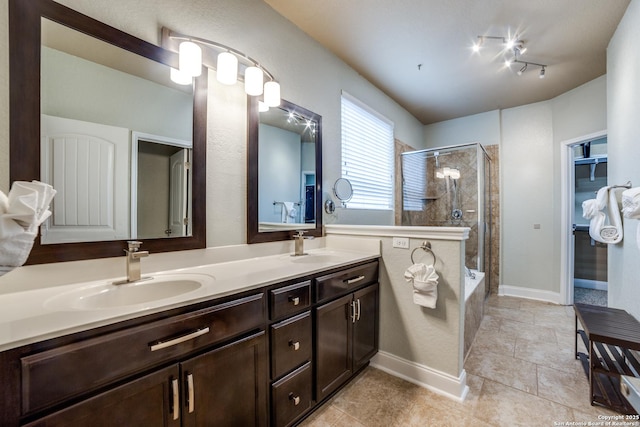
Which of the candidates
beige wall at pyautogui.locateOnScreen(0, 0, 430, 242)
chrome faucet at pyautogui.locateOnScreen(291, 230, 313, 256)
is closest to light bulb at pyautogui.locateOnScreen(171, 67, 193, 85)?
beige wall at pyautogui.locateOnScreen(0, 0, 430, 242)

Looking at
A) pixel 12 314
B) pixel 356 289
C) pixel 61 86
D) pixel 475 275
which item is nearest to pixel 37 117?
pixel 61 86

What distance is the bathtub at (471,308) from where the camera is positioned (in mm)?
2101

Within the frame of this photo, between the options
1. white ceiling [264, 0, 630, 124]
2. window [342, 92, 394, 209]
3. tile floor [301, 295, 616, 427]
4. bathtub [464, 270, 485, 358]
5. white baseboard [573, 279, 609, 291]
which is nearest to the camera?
tile floor [301, 295, 616, 427]

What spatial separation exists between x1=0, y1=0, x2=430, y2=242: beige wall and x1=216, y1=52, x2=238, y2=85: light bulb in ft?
0.32

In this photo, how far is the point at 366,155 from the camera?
10.1 ft

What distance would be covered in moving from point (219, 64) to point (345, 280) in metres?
1.52

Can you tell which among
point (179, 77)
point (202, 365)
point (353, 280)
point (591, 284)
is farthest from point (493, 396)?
point (591, 284)

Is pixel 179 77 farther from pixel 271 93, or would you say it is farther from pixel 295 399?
pixel 295 399

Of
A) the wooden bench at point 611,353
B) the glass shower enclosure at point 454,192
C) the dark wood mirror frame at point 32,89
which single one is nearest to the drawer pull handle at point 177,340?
the dark wood mirror frame at point 32,89

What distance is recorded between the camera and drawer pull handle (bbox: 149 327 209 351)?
0.87 meters

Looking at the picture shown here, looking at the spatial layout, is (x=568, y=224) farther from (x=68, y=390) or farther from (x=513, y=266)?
(x=68, y=390)

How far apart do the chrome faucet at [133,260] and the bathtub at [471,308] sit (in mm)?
2161

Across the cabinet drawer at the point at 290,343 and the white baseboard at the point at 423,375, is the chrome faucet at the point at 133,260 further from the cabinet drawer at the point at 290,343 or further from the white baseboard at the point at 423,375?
the white baseboard at the point at 423,375

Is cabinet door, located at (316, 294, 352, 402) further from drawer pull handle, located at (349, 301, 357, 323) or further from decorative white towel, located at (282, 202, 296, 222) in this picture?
decorative white towel, located at (282, 202, 296, 222)
